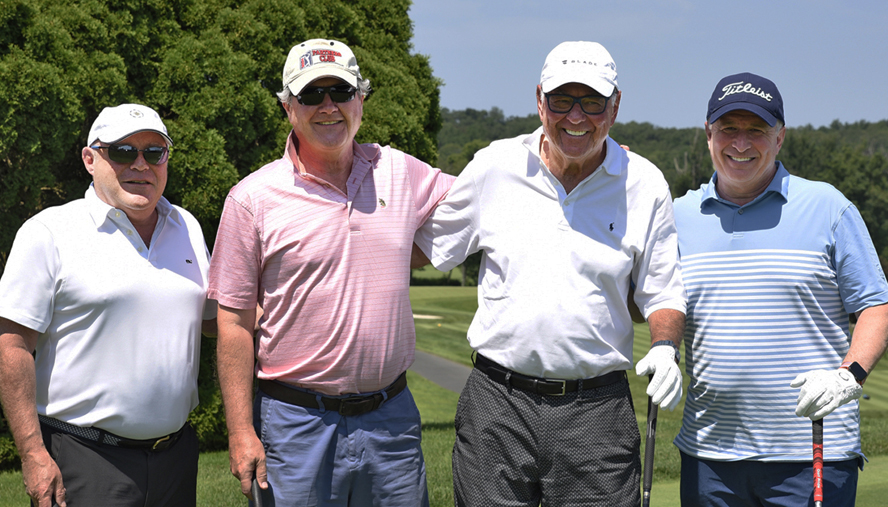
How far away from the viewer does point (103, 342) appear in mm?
3359

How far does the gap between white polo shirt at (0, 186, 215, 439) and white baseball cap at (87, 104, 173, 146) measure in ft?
0.99

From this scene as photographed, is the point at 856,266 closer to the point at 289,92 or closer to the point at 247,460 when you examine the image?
the point at 289,92

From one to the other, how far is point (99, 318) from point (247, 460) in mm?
882

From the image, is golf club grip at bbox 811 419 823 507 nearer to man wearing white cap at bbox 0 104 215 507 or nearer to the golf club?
the golf club

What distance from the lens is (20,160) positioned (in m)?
7.53

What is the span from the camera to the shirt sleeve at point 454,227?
3.52 m

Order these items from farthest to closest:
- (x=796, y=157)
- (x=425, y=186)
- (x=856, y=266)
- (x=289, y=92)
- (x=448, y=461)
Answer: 1. (x=796, y=157)
2. (x=448, y=461)
3. (x=425, y=186)
4. (x=289, y=92)
5. (x=856, y=266)

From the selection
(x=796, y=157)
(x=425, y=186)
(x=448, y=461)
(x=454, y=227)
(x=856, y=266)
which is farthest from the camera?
(x=796, y=157)

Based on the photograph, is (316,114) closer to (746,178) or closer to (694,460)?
(746,178)

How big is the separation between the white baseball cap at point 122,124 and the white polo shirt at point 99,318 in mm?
302

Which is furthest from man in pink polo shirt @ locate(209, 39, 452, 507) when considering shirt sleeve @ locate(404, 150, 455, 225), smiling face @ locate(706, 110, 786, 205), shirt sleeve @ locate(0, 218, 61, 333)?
smiling face @ locate(706, 110, 786, 205)

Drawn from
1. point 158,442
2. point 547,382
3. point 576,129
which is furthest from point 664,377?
point 158,442

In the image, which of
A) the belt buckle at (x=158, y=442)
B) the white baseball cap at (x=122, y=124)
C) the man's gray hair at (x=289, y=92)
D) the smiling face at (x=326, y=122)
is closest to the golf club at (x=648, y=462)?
the smiling face at (x=326, y=122)

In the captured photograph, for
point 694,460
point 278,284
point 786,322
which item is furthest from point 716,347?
point 278,284
